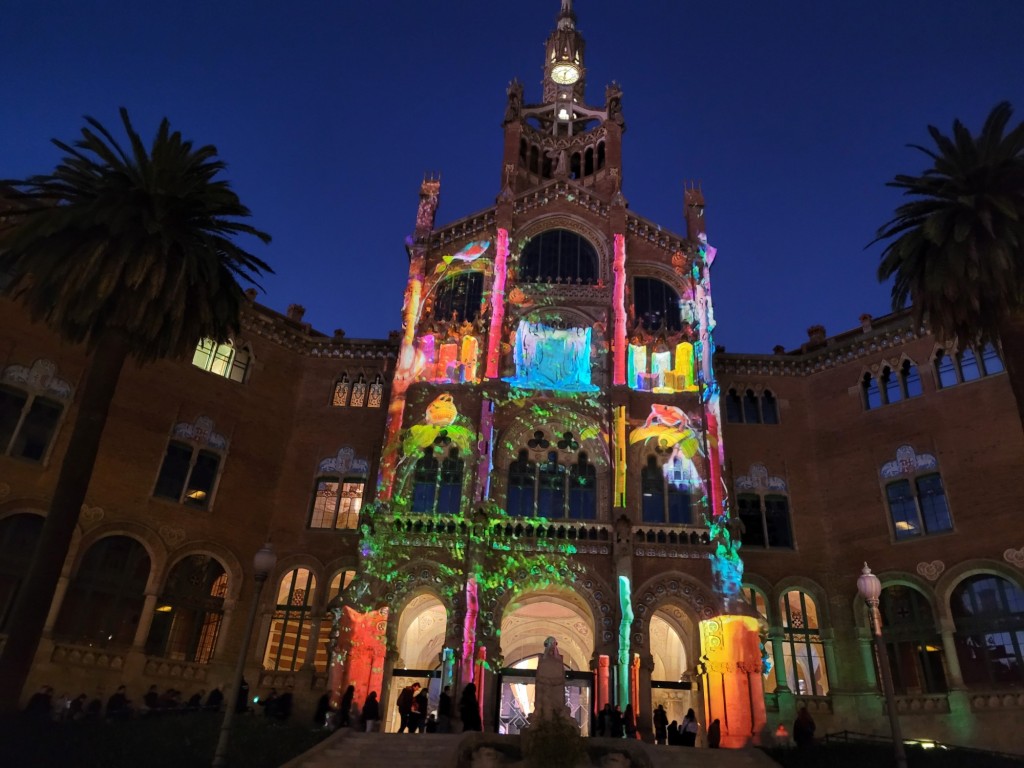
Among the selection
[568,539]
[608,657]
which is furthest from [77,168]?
[608,657]

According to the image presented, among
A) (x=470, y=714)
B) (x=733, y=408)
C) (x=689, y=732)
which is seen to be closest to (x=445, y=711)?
(x=470, y=714)

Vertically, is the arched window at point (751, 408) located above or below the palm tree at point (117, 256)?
above

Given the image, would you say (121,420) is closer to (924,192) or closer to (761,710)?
(761,710)

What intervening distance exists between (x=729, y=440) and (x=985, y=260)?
16.0 metres

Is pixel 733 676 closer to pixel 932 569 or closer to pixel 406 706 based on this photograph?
pixel 932 569

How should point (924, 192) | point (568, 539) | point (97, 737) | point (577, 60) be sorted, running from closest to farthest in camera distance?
point (97, 737) < point (924, 192) < point (568, 539) < point (577, 60)

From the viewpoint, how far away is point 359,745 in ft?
67.5

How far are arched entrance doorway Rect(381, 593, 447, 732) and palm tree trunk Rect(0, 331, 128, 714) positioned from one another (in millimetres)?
13025

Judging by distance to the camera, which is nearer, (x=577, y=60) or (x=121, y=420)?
(x=121, y=420)

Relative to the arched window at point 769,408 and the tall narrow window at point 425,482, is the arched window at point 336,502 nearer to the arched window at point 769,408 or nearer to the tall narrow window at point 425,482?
the tall narrow window at point 425,482

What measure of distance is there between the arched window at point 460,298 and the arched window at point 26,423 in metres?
15.4

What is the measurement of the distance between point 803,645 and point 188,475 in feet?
82.7

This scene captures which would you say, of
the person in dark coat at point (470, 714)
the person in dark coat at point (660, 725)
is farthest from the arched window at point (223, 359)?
the person in dark coat at point (660, 725)

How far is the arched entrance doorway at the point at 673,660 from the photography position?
28.6 meters
